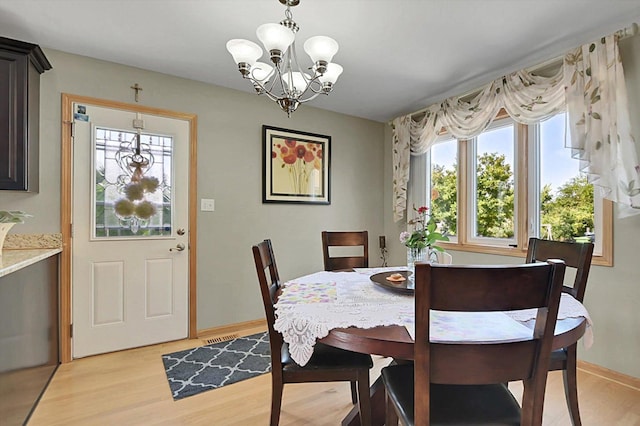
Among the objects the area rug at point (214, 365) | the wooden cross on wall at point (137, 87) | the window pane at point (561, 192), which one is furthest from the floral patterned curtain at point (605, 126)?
the wooden cross on wall at point (137, 87)

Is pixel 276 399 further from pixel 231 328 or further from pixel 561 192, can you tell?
pixel 561 192

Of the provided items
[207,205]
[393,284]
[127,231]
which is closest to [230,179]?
[207,205]

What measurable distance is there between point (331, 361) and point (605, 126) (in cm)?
226

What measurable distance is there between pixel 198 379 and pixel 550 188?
118 inches

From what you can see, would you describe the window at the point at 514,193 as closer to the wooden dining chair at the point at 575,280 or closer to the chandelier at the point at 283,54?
the wooden dining chair at the point at 575,280

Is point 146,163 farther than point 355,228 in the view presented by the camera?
No

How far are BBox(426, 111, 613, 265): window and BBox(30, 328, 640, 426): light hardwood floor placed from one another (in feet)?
2.96

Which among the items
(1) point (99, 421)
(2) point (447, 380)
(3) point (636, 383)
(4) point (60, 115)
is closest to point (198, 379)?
(1) point (99, 421)

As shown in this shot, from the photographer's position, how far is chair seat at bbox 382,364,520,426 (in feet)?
3.30

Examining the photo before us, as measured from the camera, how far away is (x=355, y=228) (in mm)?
3889

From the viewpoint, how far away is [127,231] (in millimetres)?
2617

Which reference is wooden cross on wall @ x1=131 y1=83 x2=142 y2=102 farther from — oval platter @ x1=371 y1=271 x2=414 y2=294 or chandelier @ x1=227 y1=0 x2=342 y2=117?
oval platter @ x1=371 y1=271 x2=414 y2=294

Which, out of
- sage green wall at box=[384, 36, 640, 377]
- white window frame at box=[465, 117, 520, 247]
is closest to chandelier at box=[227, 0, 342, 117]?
white window frame at box=[465, 117, 520, 247]

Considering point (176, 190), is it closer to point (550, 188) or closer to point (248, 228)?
point (248, 228)
